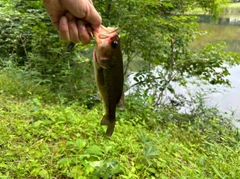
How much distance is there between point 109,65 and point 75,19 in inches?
15.6

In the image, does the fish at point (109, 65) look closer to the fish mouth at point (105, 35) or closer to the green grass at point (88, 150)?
the fish mouth at point (105, 35)

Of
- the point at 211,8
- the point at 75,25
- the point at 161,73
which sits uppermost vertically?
the point at 75,25

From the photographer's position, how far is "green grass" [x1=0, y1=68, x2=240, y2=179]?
7.01 ft

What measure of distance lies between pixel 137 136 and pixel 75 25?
5.60ft

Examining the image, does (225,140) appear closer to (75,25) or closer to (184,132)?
(184,132)

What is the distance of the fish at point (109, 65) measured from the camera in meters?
1.67

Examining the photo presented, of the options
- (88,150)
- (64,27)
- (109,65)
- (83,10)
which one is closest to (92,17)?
(83,10)

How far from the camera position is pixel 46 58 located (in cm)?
531

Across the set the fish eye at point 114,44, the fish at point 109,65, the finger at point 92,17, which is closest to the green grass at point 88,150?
the fish at point 109,65

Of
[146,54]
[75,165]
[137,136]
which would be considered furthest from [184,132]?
[75,165]

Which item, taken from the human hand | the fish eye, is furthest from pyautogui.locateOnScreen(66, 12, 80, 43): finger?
the fish eye

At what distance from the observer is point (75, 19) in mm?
1752

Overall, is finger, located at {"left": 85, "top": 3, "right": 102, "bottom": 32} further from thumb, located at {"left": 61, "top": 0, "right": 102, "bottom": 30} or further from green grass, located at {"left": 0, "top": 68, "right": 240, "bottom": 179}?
green grass, located at {"left": 0, "top": 68, "right": 240, "bottom": 179}

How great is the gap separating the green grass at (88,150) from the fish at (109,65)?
1.76ft
